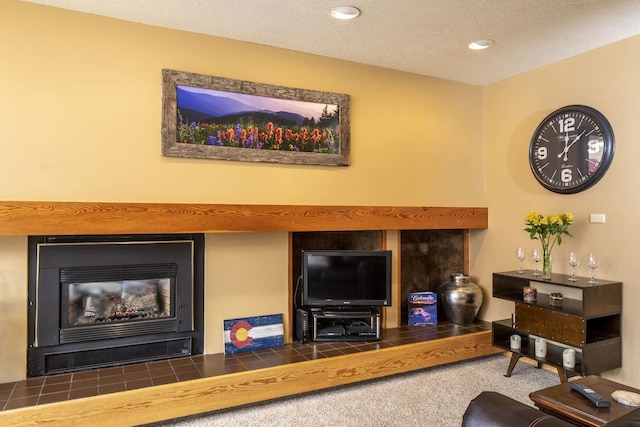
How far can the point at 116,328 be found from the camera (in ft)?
10.5

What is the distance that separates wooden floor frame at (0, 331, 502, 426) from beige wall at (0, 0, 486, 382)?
56cm

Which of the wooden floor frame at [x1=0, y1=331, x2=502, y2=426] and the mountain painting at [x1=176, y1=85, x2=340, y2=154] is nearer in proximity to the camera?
the wooden floor frame at [x1=0, y1=331, x2=502, y2=426]

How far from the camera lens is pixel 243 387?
9.98ft

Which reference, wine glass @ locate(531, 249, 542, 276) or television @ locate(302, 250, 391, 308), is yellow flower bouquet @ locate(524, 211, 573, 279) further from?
television @ locate(302, 250, 391, 308)

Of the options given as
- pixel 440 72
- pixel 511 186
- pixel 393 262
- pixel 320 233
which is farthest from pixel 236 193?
pixel 511 186

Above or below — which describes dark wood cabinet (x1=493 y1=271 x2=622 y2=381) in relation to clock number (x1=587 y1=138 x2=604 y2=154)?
below

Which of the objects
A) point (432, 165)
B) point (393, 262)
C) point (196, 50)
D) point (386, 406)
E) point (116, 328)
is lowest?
point (386, 406)

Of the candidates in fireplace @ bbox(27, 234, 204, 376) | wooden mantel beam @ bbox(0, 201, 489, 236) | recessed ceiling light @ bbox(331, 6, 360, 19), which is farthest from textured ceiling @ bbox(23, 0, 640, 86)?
fireplace @ bbox(27, 234, 204, 376)

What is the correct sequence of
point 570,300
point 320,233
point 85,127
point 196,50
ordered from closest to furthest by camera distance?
point 85,127
point 196,50
point 570,300
point 320,233

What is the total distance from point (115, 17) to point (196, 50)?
571 millimetres

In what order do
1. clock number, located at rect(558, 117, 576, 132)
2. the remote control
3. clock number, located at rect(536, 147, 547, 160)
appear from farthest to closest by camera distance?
clock number, located at rect(536, 147, 547, 160), clock number, located at rect(558, 117, 576, 132), the remote control

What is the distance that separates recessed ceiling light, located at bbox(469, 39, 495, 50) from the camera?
11.3 ft

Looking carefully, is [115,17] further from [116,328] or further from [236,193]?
[116,328]

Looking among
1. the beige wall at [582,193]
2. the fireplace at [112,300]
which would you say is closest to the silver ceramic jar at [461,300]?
the beige wall at [582,193]
